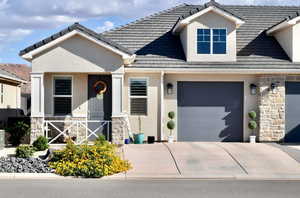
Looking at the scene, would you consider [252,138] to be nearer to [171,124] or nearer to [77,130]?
[171,124]

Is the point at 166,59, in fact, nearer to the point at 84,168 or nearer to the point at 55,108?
the point at 55,108

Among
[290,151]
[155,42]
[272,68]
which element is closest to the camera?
[290,151]

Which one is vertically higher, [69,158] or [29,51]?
[29,51]

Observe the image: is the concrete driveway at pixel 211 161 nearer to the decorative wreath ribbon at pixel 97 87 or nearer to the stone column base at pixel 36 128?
the decorative wreath ribbon at pixel 97 87

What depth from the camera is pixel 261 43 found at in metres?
20.2

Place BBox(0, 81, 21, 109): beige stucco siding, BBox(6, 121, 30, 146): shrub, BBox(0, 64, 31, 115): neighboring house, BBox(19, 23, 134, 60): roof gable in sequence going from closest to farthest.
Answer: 1. BBox(19, 23, 134, 60): roof gable
2. BBox(6, 121, 30, 146): shrub
3. BBox(0, 81, 21, 109): beige stucco siding
4. BBox(0, 64, 31, 115): neighboring house

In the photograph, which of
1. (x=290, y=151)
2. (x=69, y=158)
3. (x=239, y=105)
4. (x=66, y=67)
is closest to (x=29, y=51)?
(x=66, y=67)

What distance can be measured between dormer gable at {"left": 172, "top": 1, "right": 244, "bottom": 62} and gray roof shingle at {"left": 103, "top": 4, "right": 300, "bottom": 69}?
0.36 m

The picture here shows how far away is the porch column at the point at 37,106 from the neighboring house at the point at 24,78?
16964 millimetres

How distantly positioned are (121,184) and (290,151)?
7523 mm

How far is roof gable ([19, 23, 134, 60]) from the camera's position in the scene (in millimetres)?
16422

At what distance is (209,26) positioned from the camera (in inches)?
740

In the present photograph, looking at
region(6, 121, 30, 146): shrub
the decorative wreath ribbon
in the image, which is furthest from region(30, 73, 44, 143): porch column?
the decorative wreath ribbon

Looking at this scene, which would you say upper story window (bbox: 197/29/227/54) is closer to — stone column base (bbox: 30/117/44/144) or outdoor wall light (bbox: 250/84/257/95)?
outdoor wall light (bbox: 250/84/257/95)
